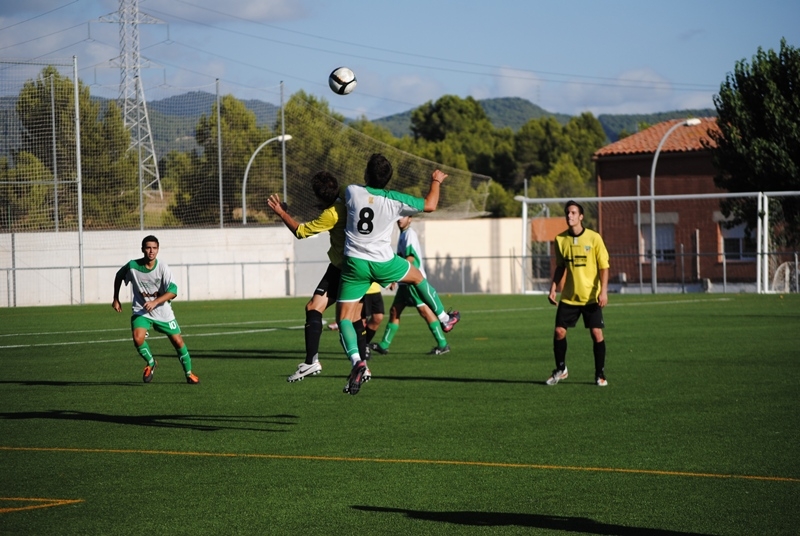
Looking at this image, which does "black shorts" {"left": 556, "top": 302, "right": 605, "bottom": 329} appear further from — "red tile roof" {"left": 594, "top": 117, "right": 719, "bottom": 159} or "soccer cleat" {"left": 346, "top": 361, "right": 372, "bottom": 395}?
"red tile roof" {"left": 594, "top": 117, "right": 719, "bottom": 159}

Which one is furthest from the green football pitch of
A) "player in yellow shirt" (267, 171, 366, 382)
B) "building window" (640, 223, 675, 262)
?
"building window" (640, 223, 675, 262)

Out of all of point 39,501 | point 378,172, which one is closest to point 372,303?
point 378,172

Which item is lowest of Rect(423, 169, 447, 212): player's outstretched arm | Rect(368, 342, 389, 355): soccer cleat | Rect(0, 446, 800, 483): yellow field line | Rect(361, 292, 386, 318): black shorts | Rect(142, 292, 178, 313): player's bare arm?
Rect(0, 446, 800, 483): yellow field line

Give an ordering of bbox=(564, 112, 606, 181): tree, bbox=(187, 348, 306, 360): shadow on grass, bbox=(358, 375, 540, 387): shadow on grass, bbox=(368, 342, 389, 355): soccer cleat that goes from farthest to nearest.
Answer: bbox=(564, 112, 606, 181): tree < bbox=(187, 348, 306, 360): shadow on grass < bbox=(368, 342, 389, 355): soccer cleat < bbox=(358, 375, 540, 387): shadow on grass

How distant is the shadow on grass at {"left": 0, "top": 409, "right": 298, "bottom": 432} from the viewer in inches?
392

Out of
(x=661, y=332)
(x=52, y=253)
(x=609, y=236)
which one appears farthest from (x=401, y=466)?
(x=609, y=236)

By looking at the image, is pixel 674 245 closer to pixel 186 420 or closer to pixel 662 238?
pixel 662 238

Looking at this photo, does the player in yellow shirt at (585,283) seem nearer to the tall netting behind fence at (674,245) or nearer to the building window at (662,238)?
the tall netting behind fence at (674,245)

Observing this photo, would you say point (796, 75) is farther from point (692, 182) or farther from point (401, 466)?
point (401, 466)

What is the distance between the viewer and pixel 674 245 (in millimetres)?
48906

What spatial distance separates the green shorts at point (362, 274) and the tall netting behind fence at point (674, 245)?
31.2 meters

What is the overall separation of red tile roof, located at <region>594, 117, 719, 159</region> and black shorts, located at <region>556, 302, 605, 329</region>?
41.4m

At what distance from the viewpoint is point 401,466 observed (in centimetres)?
788

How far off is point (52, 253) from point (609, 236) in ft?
80.3
